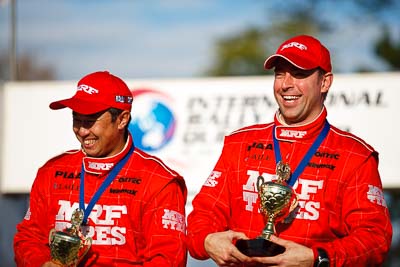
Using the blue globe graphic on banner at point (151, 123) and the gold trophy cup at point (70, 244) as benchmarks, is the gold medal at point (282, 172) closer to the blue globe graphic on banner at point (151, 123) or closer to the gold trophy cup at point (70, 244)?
the gold trophy cup at point (70, 244)

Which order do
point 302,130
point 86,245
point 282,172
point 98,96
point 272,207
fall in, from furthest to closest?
point 98,96
point 86,245
point 302,130
point 282,172
point 272,207

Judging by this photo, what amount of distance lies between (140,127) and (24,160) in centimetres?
117

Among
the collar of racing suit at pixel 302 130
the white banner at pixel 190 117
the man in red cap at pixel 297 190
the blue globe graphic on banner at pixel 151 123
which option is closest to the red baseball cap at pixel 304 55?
the man in red cap at pixel 297 190

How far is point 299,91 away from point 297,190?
43 cm

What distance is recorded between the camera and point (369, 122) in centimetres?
848

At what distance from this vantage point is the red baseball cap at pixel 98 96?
4762mm

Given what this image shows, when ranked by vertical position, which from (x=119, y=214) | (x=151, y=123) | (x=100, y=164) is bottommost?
(x=119, y=214)

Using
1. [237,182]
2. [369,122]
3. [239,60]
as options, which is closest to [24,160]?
[369,122]

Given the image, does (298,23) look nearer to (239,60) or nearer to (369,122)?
(239,60)

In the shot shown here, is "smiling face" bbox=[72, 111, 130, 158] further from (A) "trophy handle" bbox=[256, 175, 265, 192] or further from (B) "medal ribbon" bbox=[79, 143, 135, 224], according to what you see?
(A) "trophy handle" bbox=[256, 175, 265, 192]

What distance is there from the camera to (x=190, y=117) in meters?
8.79

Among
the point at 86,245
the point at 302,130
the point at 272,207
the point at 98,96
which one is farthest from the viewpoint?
the point at 98,96

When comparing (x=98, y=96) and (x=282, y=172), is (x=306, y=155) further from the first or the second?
(x=98, y=96)

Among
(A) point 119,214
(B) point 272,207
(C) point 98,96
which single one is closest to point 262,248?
(B) point 272,207
